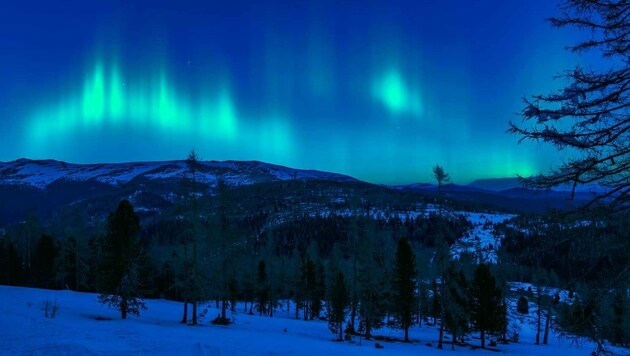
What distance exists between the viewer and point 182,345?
16031 millimetres

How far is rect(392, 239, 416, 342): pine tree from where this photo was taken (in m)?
40.9

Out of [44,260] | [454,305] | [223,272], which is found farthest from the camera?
[44,260]

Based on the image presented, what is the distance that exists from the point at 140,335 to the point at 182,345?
3.69m

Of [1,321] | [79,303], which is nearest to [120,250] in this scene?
[79,303]

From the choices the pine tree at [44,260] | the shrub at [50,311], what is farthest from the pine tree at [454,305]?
the pine tree at [44,260]

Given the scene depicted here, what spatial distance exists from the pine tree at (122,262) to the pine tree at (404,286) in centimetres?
2545

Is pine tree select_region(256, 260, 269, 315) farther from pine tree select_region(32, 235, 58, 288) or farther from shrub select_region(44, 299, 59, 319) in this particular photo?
shrub select_region(44, 299, 59, 319)

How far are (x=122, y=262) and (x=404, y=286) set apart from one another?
28159 millimetres

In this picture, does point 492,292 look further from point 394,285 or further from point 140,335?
point 140,335

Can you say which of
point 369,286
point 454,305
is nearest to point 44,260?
point 369,286

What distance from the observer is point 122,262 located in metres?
29.5

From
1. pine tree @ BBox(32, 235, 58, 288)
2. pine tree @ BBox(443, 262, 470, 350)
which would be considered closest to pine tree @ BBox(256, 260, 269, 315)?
pine tree @ BBox(32, 235, 58, 288)

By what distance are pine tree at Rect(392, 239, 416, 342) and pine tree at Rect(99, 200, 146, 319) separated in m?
25.4

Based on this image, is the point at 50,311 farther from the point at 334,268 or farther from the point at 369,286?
the point at 334,268
